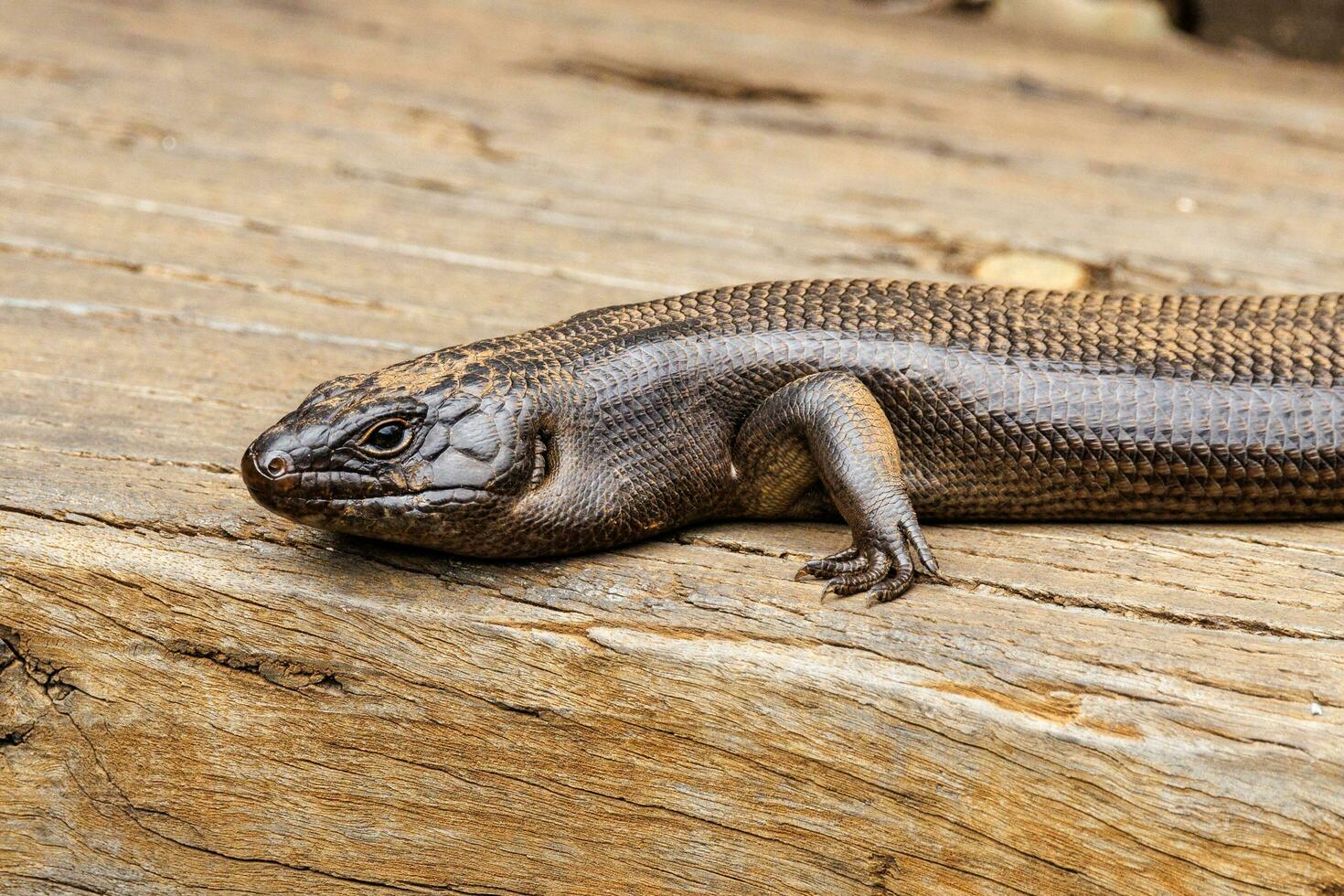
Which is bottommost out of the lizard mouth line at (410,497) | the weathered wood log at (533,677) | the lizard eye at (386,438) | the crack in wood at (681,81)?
the weathered wood log at (533,677)

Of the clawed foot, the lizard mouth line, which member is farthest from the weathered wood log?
the lizard mouth line

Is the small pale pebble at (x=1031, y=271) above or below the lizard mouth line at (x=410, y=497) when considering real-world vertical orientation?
above

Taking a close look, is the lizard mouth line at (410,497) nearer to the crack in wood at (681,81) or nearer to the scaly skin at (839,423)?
the scaly skin at (839,423)

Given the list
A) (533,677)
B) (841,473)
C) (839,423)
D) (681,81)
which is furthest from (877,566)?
(681,81)

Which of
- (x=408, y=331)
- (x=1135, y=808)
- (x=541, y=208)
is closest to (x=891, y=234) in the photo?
(x=541, y=208)

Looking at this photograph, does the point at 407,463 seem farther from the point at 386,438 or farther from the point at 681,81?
the point at 681,81

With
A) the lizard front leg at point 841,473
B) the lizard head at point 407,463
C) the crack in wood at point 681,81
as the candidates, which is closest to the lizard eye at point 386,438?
the lizard head at point 407,463

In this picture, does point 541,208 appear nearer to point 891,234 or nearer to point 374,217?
point 374,217
